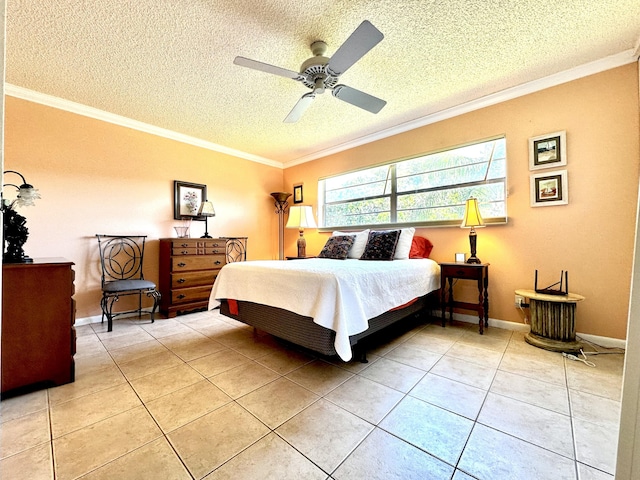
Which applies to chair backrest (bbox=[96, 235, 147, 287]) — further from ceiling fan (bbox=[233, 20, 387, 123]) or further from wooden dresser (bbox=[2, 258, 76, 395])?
ceiling fan (bbox=[233, 20, 387, 123])

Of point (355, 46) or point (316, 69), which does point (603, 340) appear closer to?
point (355, 46)

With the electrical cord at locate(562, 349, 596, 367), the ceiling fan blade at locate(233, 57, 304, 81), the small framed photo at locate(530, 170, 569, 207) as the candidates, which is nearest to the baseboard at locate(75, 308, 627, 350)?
the electrical cord at locate(562, 349, 596, 367)

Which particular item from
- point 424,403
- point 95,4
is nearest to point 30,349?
point 95,4

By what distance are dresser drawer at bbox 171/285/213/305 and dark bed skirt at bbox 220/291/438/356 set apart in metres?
1.08

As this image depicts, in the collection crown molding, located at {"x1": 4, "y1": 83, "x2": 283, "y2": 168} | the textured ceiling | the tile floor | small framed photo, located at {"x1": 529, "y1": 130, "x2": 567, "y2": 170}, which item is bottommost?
the tile floor

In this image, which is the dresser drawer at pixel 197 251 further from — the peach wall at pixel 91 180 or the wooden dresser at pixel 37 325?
the wooden dresser at pixel 37 325

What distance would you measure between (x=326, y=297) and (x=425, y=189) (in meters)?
2.42

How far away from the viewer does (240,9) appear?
5.85ft

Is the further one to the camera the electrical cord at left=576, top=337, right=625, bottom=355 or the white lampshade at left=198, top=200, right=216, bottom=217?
→ the white lampshade at left=198, top=200, right=216, bottom=217

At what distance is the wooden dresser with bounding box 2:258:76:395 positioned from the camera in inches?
61.3

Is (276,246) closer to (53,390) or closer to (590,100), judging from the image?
(53,390)

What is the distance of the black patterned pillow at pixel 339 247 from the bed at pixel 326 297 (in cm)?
43

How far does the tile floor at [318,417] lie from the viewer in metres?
1.09

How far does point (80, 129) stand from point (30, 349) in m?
2.62
